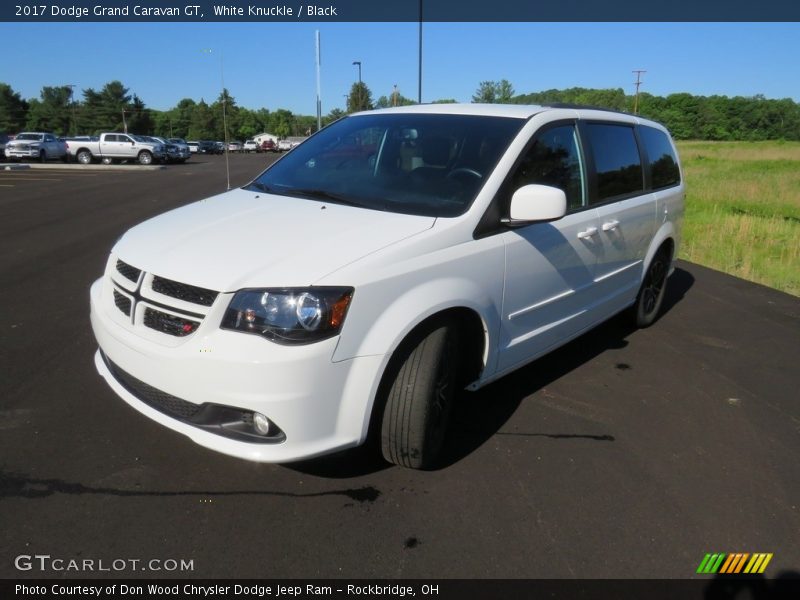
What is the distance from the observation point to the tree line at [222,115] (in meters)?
89.8

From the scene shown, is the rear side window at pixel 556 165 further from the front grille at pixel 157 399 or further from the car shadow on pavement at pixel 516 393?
the front grille at pixel 157 399

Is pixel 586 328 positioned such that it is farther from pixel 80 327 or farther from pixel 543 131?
pixel 80 327

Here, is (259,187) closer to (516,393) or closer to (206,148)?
(516,393)

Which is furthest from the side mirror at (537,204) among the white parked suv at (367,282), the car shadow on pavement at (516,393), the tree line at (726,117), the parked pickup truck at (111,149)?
the tree line at (726,117)

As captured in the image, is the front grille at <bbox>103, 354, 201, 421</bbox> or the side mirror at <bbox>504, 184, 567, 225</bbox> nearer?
the front grille at <bbox>103, 354, 201, 421</bbox>

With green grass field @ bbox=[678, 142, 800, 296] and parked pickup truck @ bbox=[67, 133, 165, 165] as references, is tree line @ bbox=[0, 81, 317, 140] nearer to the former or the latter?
parked pickup truck @ bbox=[67, 133, 165, 165]

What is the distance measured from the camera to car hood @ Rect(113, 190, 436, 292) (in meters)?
2.50

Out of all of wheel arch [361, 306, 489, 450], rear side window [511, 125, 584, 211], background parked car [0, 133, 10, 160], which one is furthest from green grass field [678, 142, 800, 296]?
background parked car [0, 133, 10, 160]

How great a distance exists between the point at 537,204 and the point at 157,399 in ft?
6.75

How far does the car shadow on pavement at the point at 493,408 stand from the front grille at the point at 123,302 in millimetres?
1097

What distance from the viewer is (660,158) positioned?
5.37 metres

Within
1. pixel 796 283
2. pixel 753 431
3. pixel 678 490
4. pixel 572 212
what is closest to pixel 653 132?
pixel 572 212

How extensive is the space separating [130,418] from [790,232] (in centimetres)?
1284

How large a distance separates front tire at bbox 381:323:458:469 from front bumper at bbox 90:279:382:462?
7.5 inches
